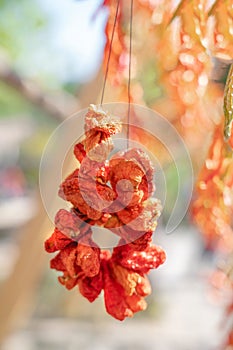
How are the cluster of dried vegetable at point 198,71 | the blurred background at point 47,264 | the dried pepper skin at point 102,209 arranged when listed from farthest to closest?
the blurred background at point 47,264 → the cluster of dried vegetable at point 198,71 → the dried pepper skin at point 102,209

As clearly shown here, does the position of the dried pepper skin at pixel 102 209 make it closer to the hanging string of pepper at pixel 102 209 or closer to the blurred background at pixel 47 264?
the hanging string of pepper at pixel 102 209

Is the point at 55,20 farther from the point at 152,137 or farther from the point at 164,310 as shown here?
the point at 152,137

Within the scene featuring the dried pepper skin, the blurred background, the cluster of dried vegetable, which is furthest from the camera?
the blurred background

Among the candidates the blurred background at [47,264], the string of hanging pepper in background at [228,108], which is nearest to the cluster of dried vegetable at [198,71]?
the string of hanging pepper in background at [228,108]

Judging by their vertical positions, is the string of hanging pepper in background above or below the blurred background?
below

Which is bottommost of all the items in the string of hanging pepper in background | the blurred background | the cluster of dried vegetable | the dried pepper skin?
the dried pepper skin

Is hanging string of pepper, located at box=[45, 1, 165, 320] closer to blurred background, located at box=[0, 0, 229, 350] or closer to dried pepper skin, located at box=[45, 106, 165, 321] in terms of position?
dried pepper skin, located at box=[45, 106, 165, 321]

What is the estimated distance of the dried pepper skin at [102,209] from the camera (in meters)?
0.45

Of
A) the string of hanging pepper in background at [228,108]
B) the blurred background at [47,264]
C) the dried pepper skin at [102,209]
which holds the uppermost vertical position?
the blurred background at [47,264]

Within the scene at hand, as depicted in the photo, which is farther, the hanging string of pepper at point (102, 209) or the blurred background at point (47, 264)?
the blurred background at point (47, 264)

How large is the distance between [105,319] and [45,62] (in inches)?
51.4

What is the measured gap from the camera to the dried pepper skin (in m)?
0.45

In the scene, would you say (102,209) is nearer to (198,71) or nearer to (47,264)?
(198,71)

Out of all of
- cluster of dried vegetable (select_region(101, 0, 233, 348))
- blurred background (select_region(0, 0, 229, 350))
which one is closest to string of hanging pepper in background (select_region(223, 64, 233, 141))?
cluster of dried vegetable (select_region(101, 0, 233, 348))
